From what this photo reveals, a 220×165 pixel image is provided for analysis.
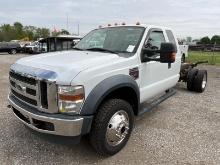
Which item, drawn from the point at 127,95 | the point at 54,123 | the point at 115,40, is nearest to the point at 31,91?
the point at 54,123

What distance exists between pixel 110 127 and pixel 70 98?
2.75 feet

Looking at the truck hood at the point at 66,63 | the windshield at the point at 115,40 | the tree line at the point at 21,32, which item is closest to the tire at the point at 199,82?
the windshield at the point at 115,40

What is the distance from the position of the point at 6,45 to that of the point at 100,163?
99.3ft

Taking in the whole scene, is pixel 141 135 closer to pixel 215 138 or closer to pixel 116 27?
pixel 215 138

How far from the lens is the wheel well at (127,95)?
3.92 meters

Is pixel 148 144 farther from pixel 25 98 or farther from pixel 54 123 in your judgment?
pixel 25 98

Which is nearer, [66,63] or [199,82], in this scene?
[66,63]

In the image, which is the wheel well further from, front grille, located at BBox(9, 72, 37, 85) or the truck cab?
front grille, located at BBox(9, 72, 37, 85)

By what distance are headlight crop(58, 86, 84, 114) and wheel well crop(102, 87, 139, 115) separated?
664 millimetres

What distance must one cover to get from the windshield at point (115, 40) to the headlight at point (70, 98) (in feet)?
4.65

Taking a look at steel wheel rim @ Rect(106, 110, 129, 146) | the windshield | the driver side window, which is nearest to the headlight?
steel wheel rim @ Rect(106, 110, 129, 146)

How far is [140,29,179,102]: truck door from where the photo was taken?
4512 mm

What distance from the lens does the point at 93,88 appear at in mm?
3344

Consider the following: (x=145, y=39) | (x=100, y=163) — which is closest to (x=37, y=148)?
(x=100, y=163)
